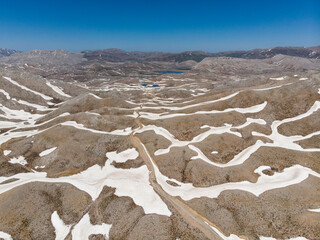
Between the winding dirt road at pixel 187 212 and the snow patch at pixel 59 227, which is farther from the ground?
the winding dirt road at pixel 187 212

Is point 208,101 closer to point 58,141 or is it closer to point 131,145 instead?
point 131,145

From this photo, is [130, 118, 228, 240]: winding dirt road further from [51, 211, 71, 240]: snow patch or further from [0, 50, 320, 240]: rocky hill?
[51, 211, 71, 240]: snow patch

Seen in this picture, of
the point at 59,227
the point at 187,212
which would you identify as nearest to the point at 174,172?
the point at 187,212

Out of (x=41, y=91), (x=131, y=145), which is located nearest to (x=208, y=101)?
(x=131, y=145)

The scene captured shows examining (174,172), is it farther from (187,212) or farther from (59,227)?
(59,227)

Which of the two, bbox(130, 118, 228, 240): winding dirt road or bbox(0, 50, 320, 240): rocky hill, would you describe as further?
bbox(0, 50, 320, 240): rocky hill

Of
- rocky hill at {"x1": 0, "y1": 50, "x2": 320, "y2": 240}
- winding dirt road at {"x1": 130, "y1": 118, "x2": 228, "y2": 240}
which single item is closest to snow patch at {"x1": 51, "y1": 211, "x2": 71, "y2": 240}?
rocky hill at {"x1": 0, "y1": 50, "x2": 320, "y2": 240}

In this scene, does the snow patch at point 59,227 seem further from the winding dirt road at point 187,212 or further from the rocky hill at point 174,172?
the winding dirt road at point 187,212

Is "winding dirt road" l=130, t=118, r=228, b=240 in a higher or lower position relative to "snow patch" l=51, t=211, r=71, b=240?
higher

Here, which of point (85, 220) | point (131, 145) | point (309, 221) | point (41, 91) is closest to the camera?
point (309, 221)

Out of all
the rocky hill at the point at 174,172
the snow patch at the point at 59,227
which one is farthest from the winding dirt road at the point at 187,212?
the snow patch at the point at 59,227

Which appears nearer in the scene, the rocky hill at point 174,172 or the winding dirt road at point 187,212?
the winding dirt road at point 187,212
